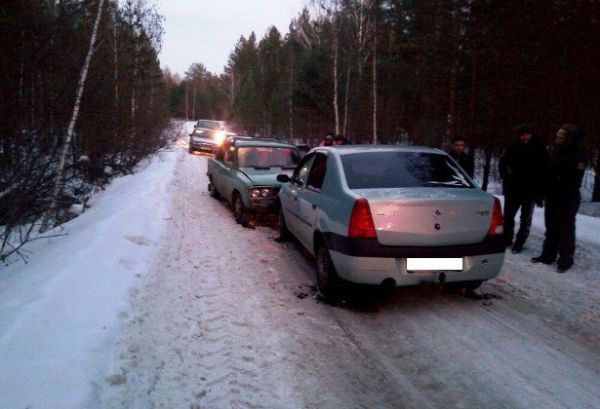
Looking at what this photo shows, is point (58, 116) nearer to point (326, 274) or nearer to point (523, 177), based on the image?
point (326, 274)

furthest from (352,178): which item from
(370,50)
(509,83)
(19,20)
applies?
(370,50)

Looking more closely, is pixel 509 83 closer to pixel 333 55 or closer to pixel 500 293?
pixel 500 293

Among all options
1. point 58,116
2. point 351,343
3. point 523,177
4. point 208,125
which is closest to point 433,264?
point 351,343

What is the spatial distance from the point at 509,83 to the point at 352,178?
12724 mm

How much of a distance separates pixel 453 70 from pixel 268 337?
16.4 meters

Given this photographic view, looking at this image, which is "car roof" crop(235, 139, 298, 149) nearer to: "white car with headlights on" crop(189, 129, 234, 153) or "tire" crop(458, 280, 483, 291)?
"tire" crop(458, 280, 483, 291)

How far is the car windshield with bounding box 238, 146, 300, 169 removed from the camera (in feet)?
32.5

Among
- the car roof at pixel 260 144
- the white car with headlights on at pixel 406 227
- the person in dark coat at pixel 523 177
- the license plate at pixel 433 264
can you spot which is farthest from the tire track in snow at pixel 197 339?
the person in dark coat at pixel 523 177

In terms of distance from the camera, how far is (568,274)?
599 cm

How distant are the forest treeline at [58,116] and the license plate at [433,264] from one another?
4984 mm

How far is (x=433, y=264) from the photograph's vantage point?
4414 mm

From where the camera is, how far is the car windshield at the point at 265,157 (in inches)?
390

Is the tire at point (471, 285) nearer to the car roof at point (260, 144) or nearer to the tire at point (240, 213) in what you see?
the tire at point (240, 213)

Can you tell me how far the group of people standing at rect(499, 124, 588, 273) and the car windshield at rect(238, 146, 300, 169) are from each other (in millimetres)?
4561
